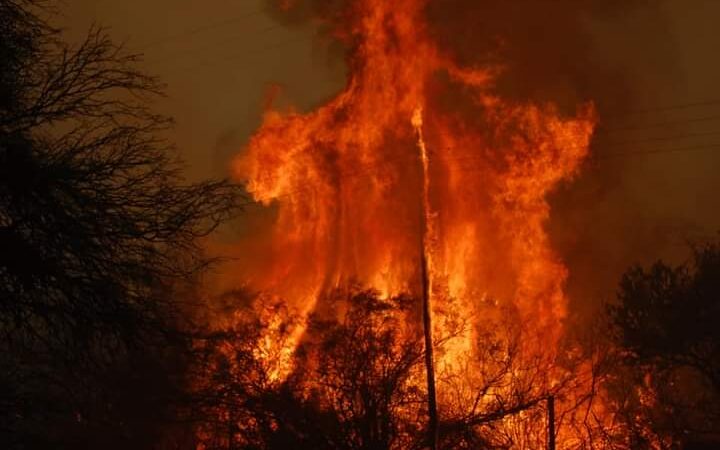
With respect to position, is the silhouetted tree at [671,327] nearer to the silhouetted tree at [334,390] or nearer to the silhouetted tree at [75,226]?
Result: the silhouetted tree at [334,390]

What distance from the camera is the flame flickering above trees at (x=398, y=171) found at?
27625 mm

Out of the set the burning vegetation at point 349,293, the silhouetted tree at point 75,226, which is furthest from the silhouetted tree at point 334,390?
the silhouetted tree at point 75,226

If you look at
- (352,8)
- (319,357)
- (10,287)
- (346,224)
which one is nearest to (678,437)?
(319,357)

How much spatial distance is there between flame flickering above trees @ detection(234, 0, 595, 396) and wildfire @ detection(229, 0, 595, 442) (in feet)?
0.13

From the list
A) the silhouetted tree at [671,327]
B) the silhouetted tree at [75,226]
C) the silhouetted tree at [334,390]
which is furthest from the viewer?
the silhouetted tree at [671,327]

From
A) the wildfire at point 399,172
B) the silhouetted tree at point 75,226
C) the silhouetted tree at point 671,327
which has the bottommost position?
the silhouetted tree at point 75,226

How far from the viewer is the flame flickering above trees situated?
27625 mm

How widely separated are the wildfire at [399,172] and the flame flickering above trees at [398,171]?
0.04 meters

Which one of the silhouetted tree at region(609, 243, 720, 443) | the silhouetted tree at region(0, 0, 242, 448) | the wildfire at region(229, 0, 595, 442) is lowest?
the silhouetted tree at region(0, 0, 242, 448)

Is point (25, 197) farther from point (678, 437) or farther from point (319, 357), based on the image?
point (678, 437)

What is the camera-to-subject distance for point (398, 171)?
28.7 m

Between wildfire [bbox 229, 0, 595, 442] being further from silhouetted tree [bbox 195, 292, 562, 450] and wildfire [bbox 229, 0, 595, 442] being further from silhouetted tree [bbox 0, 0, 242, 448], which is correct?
silhouetted tree [bbox 0, 0, 242, 448]

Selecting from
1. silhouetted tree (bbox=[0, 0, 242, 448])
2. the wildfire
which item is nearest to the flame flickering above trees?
the wildfire

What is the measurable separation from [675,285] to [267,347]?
52.6 ft
